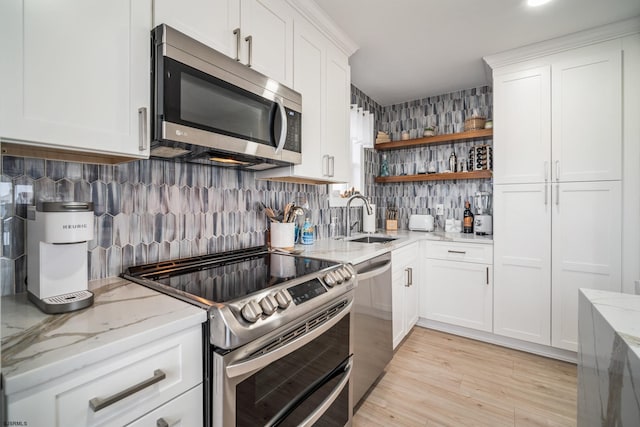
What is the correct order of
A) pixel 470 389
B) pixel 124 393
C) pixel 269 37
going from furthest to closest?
pixel 470 389
pixel 269 37
pixel 124 393

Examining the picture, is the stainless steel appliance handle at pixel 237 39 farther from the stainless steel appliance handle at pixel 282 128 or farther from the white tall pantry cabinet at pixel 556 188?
the white tall pantry cabinet at pixel 556 188

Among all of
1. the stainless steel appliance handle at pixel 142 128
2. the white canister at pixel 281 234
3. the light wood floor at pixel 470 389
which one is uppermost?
the stainless steel appliance handle at pixel 142 128

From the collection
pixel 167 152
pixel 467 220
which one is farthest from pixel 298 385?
pixel 467 220

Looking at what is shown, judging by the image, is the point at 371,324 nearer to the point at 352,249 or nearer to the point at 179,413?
the point at 352,249

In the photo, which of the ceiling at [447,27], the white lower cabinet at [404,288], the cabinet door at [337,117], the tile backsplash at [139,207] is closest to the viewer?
the tile backsplash at [139,207]

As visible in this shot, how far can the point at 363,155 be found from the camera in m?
3.36

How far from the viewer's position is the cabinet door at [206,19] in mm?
1127

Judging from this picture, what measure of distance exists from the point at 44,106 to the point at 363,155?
2857 millimetres

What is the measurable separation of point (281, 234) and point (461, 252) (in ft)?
5.95

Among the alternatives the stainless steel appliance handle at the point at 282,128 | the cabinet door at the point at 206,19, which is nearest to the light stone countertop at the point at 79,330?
the stainless steel appliance handle at the point at 282,128

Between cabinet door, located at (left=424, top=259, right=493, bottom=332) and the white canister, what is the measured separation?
5.38 ft

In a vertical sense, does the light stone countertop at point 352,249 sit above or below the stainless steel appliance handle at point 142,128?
below

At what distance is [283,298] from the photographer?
3.43ft

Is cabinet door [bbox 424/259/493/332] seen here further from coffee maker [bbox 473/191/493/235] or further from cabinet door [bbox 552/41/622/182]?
cabinet door [bbox 552/41/622/182]
